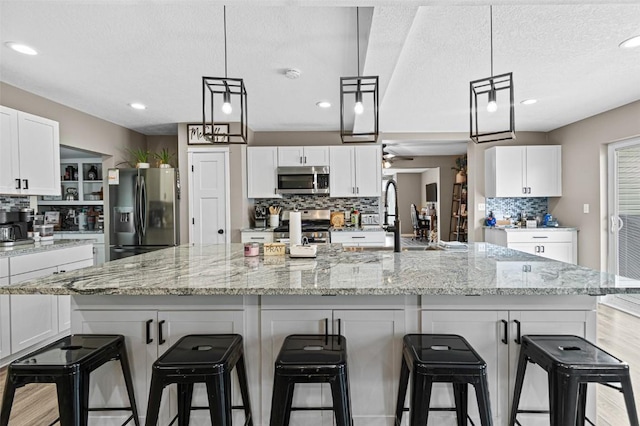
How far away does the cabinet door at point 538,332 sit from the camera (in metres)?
1.71

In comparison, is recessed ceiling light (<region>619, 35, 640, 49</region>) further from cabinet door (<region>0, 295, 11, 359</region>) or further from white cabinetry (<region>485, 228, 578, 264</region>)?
cabinet door (<region>0, 295, 11, 359</region>)

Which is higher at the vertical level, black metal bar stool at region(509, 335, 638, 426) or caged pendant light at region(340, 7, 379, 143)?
caged pendant light at region(340, 7, 379, 143)

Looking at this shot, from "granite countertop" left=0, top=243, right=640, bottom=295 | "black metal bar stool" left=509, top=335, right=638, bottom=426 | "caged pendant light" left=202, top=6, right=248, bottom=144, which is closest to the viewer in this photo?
"black metal bar stool" left=509, top=335, right=638, bottom=426

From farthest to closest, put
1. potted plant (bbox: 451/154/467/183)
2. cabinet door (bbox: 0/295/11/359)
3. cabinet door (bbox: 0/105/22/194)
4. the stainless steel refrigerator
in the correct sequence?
potted plant (bbox: 451/154/467/183), the stainless steel refrigerator, cabinet door (bbox: 0/105/22/194), cabinet door (bbox: 0/295/11/359)

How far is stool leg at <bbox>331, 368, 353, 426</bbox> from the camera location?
1.37 meters

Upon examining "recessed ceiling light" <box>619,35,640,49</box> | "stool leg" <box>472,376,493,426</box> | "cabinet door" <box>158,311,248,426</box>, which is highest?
"recessed ceiling light" <box>619,35,640,49</box>

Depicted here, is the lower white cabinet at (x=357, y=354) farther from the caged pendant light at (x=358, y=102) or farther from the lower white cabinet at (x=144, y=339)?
the caged pendant light at (x=358, y=102)

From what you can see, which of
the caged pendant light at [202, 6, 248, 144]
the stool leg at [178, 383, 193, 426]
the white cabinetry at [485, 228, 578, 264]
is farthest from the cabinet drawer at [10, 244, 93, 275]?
the white cabinetry at [485, 228, 578, 264]

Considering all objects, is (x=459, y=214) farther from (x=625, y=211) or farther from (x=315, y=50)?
(x=315, y=50)

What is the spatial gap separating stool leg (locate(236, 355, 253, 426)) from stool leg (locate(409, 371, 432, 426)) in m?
0.81

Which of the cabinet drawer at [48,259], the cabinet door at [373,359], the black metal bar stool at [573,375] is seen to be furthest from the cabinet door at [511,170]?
the cabinet drawer at [48,259]

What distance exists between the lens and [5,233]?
318 centimetres

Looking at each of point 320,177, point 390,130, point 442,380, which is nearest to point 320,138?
point 320,177

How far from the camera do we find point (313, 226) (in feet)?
17.5
